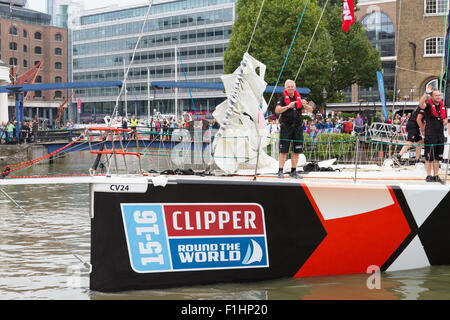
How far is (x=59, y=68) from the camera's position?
105m

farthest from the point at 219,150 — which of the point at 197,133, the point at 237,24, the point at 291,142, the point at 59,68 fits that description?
the point at 59,68

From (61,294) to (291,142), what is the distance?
11.9 feet

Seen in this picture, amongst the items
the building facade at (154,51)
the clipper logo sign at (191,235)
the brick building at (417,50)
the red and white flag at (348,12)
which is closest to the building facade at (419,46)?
the brick building at (417,50)

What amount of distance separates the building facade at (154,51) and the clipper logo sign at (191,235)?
74881mm

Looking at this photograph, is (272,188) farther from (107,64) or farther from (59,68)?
(59,68)

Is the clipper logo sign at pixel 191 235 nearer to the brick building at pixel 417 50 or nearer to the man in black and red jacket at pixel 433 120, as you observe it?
the man in black and red jacket at pixel 433 120

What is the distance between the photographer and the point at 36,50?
102 m

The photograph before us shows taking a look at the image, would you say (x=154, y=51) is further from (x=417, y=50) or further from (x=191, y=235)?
(x=191, y=235)

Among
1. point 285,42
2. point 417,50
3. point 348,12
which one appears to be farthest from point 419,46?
point 348,12

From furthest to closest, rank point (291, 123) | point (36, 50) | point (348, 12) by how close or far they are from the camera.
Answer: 1. point (36, 50)
2. point (348, 12)
3. point (291, 123)

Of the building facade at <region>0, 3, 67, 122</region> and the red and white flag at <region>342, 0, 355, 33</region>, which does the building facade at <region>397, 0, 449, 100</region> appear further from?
the building facade at <region>0, 3, 67, 122</region>

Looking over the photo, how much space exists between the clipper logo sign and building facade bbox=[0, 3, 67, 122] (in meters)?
93.1

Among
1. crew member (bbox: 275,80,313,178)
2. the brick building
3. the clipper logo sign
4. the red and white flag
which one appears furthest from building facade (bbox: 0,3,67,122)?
the clipper logo sign

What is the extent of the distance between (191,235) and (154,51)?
88.7 m
